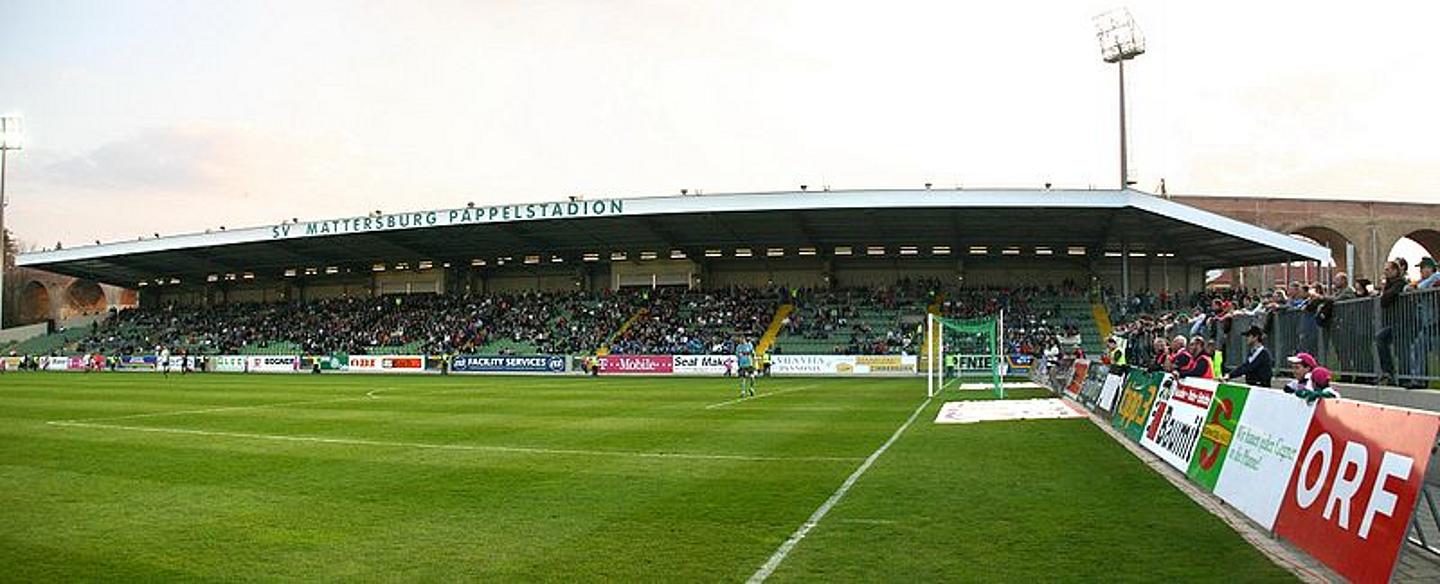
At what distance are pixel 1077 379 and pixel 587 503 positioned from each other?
2241 centimetres

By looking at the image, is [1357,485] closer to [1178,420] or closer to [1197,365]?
[1178,420]

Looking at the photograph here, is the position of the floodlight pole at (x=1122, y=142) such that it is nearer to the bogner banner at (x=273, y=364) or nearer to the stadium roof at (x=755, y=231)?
the stadium roof at (x=755, y=231)

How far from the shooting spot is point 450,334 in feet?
199

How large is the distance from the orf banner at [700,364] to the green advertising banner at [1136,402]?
30699 millimetres

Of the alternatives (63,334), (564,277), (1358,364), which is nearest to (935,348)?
(564,277)

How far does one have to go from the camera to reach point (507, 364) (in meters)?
53.4

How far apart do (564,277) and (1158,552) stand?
62.1 meters

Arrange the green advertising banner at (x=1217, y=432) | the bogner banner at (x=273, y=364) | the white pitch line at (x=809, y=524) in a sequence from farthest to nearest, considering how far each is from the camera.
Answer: the bogner banner at (x=273, y=364), the green advertising banner at (x=1217, y=432), the white pitch line at (x=809, y=524)

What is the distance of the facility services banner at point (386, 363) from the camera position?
54562mm

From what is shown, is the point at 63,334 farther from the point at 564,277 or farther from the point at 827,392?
the point at 827,392

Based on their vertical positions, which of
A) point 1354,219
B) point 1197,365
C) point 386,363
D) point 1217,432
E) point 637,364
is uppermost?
point 1354,219

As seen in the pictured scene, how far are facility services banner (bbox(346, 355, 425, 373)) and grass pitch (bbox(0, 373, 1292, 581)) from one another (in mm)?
33904

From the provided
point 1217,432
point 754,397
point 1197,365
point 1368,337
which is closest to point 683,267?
point 754,397

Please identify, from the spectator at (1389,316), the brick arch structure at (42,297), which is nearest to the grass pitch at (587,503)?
the spectator at (1389,316)
